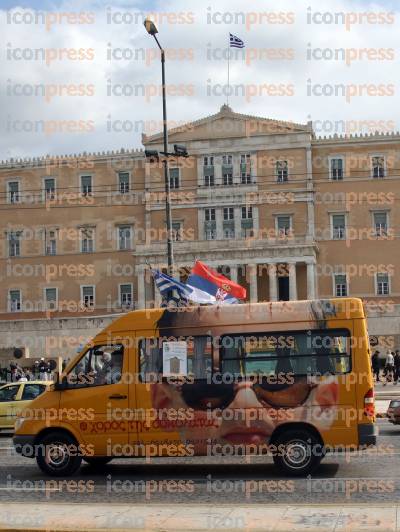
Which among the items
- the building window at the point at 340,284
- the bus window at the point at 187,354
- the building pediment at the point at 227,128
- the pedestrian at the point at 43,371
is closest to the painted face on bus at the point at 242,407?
the bus window at the point at 187,354

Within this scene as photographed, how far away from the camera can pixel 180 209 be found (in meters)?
65.0

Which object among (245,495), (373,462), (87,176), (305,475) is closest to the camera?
(245,495)

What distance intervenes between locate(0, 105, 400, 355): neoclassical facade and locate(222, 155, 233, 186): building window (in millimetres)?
74

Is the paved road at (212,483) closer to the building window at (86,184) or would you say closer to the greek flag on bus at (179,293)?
the greek flag on bus at (179,293)

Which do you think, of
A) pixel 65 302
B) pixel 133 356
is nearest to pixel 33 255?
pixel 65 302

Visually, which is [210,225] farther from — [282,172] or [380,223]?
[380,223]

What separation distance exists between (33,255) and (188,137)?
15.3m

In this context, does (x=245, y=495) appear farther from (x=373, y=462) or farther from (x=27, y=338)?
(x=27, y=338)

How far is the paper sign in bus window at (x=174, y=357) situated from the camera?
45.2 feet

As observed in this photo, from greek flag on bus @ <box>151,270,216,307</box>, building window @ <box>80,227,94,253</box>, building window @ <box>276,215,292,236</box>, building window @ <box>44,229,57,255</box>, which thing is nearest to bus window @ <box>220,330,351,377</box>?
greek flag on bus @ <box>151,270,216,307</box>

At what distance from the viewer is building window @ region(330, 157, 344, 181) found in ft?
208

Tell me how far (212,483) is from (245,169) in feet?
172

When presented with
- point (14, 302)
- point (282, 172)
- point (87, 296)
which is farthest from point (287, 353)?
point (14, 302)

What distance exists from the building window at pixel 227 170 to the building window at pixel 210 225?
241 cm
